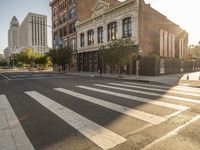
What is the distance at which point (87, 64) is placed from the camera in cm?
3656

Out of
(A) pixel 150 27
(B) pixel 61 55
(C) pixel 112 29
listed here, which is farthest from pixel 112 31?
(B) pixel 61 55

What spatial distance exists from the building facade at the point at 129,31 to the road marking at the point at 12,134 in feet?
70.3

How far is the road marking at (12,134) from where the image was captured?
3.74m

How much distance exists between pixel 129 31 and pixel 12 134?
24.8 metres

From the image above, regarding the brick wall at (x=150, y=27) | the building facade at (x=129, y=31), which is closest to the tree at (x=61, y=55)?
the building facade at (x=129, y=31)

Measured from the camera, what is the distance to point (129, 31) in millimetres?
26875

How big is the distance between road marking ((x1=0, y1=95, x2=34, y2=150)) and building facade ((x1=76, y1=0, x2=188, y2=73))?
2144 centimetres

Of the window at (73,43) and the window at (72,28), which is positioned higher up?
the window at (72,28)

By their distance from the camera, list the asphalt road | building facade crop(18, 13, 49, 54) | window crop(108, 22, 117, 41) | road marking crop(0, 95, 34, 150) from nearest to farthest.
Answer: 1. road marking crop(0, 95, 34, 150)
2. the asphalt road
3. window crop(108, 22, 117, 41)
4. building facade crop(18, 13, 49, 54)

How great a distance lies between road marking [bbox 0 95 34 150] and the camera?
12.3ft

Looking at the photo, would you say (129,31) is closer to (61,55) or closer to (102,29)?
(102,29)

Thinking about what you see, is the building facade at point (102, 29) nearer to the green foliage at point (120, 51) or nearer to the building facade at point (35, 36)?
the green foliage at point (120, 51)

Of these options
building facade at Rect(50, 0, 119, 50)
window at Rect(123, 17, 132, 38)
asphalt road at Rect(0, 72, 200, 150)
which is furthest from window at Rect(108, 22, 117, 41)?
asphalt road at Rect(0, 72, 200, 150)

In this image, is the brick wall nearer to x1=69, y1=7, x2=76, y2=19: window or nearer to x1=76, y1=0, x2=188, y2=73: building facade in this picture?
x1=76, y1=0, x2=188, y2=73: building facade
